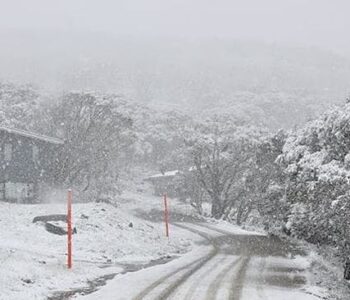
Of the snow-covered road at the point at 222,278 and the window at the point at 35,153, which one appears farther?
the window at the point at 35,153

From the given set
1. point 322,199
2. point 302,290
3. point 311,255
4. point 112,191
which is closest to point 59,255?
point 302,290

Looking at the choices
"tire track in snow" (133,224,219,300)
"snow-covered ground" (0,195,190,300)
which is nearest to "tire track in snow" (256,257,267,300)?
"tire track in snow" (133,224,219,300)

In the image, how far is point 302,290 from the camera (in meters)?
12.3

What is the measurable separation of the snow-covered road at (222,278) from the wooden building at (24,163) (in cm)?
2381

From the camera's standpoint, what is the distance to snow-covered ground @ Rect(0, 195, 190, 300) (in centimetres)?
1126

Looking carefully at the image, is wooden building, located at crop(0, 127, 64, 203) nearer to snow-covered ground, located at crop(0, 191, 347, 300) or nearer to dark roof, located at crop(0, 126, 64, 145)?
dark roof, located at crop(0, 126, 64, 145)

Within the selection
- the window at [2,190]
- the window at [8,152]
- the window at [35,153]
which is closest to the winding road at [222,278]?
the window at [2,190]

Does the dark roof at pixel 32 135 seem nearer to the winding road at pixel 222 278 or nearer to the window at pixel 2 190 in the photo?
the window at pixel 2 190

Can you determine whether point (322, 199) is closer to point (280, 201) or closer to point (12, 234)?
point (12, 234)

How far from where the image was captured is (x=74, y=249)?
16781 millimetres

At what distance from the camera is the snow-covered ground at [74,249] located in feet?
36.9

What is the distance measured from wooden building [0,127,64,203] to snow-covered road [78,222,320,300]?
23.8 m

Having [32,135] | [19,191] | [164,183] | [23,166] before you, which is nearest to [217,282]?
[32,135]

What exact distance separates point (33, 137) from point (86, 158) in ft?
27.7
